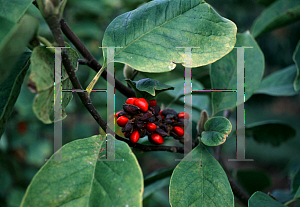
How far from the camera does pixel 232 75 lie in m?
1.01

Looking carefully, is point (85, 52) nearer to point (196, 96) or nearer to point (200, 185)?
point (200, 185)

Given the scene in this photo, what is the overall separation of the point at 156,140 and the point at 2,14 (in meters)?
0.46

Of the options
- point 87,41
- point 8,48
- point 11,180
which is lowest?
point 11,180

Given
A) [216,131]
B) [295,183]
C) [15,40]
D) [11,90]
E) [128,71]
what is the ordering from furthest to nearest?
[295,183] → [128,71] → [216,131] → [11,90] → [15,40]

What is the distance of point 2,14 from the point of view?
0.52 metres

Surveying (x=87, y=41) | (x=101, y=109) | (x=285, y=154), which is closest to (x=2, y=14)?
(x=101, y=109)

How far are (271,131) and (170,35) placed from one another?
100 centimetres

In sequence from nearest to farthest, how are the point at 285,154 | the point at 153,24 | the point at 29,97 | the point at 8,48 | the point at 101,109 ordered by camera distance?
1. the point at 8,48
2. the point at 153,24
3. the point at 29,97
4. the point at 101,109
5. the point at 285,154

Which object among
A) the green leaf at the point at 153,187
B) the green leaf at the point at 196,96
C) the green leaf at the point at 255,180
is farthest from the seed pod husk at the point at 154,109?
the green leaf at the point at 255,180

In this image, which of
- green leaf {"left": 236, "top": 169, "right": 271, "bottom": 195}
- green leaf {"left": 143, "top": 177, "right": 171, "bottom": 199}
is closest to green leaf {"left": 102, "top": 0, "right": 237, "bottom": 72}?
green leaf {"left": 143, "top": 177, "right": 171, "bottom": 199}

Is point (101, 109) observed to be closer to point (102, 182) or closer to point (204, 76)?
point (204, 76)

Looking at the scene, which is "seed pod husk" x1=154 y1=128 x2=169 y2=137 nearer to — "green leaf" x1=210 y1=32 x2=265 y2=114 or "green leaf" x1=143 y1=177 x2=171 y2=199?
"green leaf" x1=210 y1=32 x2=265 y2=114

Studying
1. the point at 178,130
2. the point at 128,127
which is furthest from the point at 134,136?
the point at 178,130

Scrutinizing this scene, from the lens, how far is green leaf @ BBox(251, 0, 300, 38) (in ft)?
3.94
